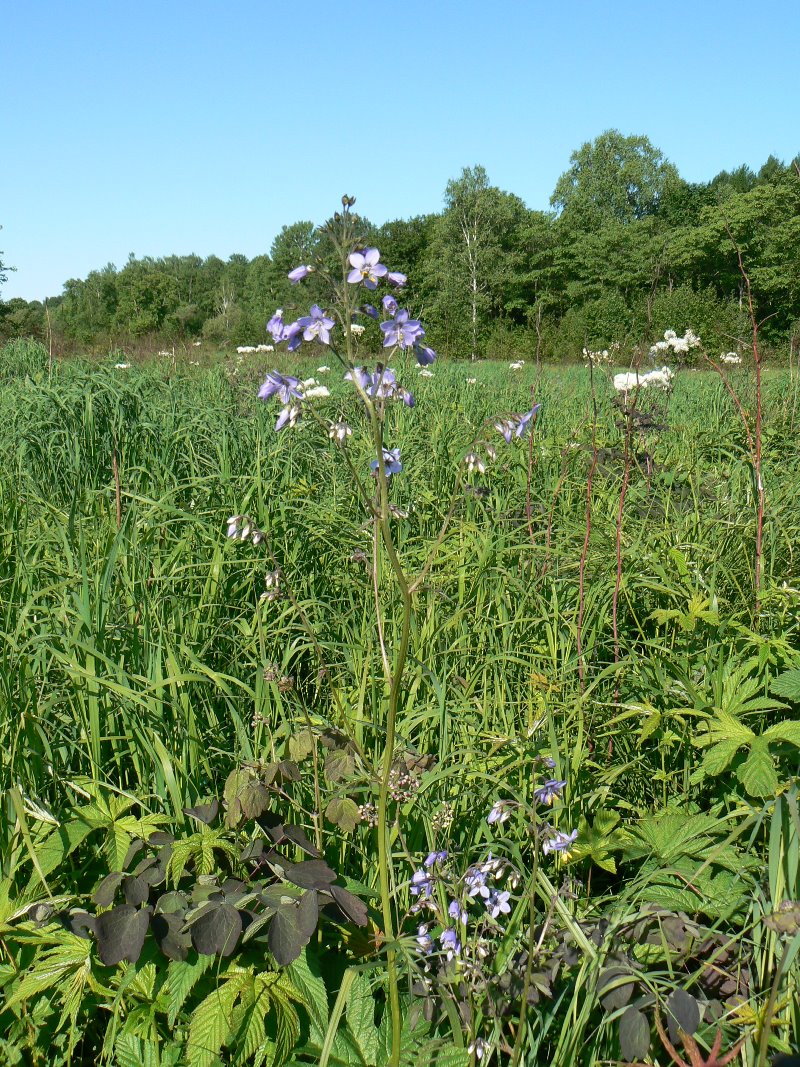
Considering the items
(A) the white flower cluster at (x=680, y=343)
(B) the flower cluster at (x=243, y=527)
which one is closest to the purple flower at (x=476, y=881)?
(B) the flower cluster at (x=243, y=527)

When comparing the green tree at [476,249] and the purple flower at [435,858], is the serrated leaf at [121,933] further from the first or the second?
the green tree at [476,249]

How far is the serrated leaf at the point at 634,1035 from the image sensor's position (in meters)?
1.15

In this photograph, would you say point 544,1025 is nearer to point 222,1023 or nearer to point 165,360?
point 222,1023

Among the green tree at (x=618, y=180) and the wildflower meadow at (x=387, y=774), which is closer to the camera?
the wildflower meadow at (x=387, y=774)

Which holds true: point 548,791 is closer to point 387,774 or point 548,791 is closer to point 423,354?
point 387,774

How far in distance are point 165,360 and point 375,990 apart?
8428 millimetres

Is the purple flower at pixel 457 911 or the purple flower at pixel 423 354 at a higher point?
the purple flower at pixel 423 354

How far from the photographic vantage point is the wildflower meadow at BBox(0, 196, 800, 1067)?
50.2 inches

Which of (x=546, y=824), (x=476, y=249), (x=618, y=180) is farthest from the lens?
(x=618, y=180)

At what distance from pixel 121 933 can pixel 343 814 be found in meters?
0.41

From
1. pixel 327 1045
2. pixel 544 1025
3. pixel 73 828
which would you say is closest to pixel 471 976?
pixel 544 1025

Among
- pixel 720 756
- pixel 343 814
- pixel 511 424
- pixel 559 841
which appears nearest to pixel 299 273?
pixel 511 424

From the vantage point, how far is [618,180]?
57.2 metres

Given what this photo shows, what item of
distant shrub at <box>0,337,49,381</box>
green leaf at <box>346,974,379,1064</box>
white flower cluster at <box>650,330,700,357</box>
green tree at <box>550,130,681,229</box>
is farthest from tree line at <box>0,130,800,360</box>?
green leaf at <box>346,974,379,1064</box>
